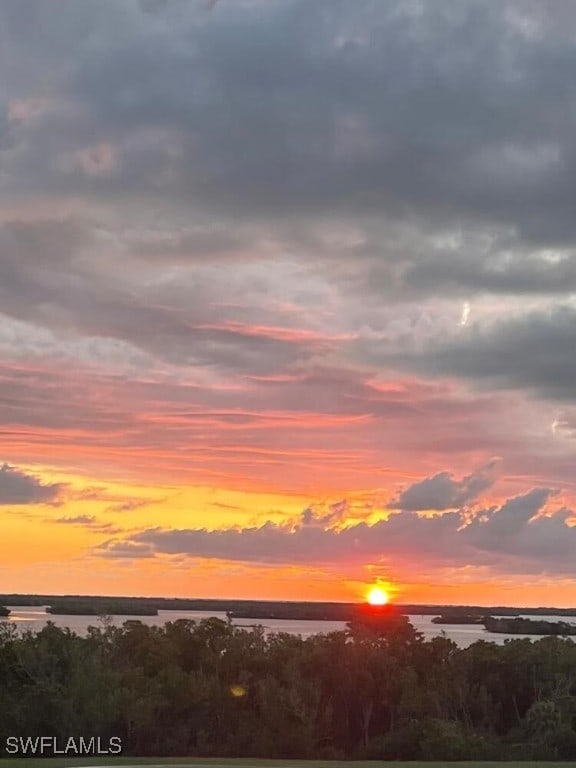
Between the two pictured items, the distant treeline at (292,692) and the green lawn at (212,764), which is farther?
the distant treeline at (292,692)

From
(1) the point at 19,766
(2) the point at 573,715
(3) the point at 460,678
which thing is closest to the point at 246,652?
(3) the point at 460,678

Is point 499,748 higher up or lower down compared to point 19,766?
Result: lower down

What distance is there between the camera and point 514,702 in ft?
148

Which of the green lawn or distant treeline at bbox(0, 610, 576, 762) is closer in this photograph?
the green lawn

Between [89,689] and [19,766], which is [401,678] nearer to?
[89,689]

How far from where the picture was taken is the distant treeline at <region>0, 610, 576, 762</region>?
36938 millimetres

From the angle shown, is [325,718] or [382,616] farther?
[382,616]

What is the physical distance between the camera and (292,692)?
43.8 meters

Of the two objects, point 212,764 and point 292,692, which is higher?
point 212,764

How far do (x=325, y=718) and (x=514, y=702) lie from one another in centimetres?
837

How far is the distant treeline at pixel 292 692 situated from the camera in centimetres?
3694

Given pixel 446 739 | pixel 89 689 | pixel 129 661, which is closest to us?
pixel 89 689

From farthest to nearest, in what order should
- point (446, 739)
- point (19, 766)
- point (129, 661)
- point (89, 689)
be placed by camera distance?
point (129, 661) → point (446, 739) → point (89, 689) → point (19, 766)

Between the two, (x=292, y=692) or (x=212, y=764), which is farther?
(x=292, y=692)
